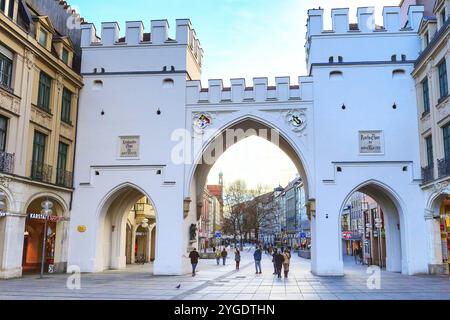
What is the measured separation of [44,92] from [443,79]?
18.6 m

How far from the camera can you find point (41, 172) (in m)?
22.7

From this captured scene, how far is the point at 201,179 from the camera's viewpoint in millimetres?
28469

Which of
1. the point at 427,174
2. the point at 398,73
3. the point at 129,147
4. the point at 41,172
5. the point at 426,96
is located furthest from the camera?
the point at 129,147

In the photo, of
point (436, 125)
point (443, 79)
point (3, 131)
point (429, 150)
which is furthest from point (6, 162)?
point (443, 79)

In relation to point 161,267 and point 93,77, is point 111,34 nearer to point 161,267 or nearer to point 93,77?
point 93,77

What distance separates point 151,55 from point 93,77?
340 cm

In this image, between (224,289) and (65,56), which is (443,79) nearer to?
(224,289)

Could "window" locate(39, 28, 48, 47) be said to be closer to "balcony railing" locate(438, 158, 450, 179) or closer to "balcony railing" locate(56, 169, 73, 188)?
"balcony railing" locate(56, 169, 73, 188)

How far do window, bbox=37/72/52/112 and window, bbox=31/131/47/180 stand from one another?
1.37 metres

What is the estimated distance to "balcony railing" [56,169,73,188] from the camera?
24322 millimetres

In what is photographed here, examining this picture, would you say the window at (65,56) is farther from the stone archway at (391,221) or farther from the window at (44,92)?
the stone archway at (391,221)
